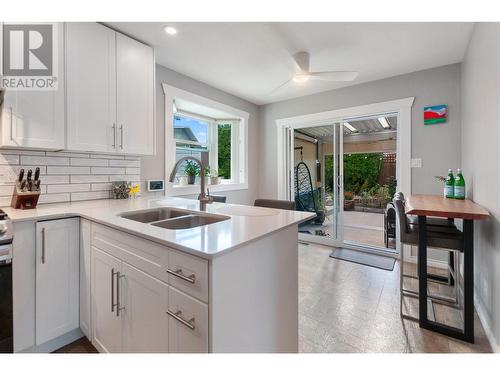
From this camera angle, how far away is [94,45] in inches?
74.6

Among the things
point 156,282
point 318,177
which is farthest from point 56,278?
point 318,177

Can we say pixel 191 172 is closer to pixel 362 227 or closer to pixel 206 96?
pixel 206 96

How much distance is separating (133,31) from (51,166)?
1.37 metres

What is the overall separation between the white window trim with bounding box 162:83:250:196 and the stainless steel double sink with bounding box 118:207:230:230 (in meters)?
1.18

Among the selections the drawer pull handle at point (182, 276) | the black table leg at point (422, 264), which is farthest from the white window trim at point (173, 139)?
the black table leg at point (422, 264)

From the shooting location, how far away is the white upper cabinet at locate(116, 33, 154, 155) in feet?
6.79

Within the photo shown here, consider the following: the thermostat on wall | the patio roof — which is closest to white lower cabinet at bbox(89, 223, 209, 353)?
the thermostat on wall

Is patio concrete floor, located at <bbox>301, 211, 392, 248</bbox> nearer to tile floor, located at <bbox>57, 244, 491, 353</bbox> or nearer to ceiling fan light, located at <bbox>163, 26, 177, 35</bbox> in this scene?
tile floor, located at <bbox>57, 244, 491, 353</bbox>

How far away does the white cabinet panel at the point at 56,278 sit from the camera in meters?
1.39

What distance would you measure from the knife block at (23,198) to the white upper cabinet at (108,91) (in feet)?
1.35

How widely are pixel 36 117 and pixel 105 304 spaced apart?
1368 mm

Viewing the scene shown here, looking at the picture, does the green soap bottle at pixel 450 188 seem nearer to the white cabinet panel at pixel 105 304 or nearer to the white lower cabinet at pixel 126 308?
the white lower cabinet at pixel 126 308
